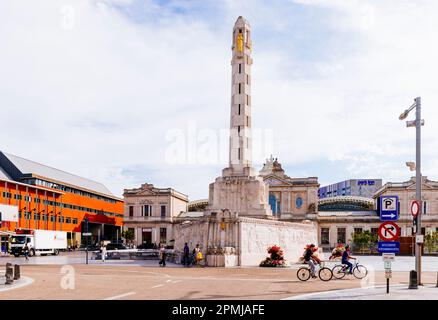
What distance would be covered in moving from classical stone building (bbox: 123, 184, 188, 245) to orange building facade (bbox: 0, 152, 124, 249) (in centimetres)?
825

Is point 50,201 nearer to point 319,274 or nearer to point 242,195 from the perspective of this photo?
point 242,195

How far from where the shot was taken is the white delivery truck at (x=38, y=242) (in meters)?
68.6

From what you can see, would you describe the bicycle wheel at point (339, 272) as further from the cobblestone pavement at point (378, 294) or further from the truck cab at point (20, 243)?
the truck cab at point (20, 243)

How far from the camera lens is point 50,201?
9819cm

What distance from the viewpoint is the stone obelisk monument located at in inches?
2215

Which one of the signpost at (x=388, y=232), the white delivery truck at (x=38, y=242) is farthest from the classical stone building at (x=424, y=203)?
the signpost at (x=388, y=232)

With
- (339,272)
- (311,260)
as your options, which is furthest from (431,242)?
(311,260)

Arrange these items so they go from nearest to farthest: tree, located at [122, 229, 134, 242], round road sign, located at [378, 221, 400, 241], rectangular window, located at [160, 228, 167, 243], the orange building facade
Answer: round road sign, located at [378, 221, 400, 241] → the orange building facade → tree, located at [122, 229, 134, 242] → rectangular window, located at [160, 228, 167, 243]

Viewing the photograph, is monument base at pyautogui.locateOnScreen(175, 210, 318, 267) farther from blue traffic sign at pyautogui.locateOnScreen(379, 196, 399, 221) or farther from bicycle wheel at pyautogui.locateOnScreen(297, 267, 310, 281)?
blue traffic sign at pyautogui.locateOnScreen(379, 196, 399, 221)

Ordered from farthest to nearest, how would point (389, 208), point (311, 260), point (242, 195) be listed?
1. point (242, 195)
2. point (311, 260)
3. point (389, 208)

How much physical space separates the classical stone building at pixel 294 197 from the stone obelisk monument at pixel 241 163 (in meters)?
50.0

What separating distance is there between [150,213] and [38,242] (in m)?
42.2

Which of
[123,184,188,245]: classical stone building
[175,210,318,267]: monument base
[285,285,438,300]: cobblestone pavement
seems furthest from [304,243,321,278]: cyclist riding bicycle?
[123,184,188,245]: classical stone building

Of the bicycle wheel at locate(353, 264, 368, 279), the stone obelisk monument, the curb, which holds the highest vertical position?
the stone obelisk monument
